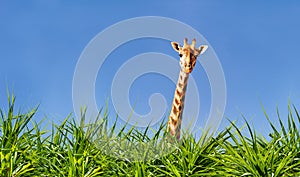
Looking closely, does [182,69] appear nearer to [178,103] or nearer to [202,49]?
[202,49]

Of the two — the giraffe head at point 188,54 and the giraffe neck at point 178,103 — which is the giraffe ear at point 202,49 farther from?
the giraffe neck at point 178,103

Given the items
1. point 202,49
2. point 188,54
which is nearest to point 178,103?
point 188,54

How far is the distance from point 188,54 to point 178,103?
0.85 m

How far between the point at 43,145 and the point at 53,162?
525 millimetres

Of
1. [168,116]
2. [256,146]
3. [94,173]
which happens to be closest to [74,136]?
[94,173]

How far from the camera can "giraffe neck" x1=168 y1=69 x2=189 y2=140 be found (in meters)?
8.34

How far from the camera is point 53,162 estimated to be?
7301mm

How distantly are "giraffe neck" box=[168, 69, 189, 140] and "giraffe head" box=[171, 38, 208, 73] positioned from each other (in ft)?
0.44

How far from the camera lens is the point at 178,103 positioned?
28.6 feet

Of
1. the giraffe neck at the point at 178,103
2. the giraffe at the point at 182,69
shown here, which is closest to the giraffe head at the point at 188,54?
the giraffe at the point at 182,69

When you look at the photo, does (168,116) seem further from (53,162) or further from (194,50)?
(53,162)

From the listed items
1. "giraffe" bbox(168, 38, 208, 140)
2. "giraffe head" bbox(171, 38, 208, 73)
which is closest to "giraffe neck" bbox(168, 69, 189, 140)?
"giraffe" bbox(168, 38, 208, 140)

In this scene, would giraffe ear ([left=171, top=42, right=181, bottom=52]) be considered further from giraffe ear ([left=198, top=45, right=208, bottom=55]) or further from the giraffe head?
giraffe ear ([left=198, top=45, right=208, bottom=55])

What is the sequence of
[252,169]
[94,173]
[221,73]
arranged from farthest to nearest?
[221,73], [94,173], [252,169]
